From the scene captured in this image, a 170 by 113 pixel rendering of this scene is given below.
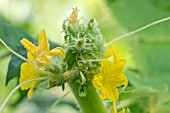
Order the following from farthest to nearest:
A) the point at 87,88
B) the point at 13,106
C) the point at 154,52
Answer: the point at 154,52 → the point at 13,106 → the point at 87,88

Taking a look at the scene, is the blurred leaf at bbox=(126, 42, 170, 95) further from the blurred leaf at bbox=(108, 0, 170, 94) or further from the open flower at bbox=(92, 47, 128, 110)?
the open flower at bbox=(92, 47, 128, 110)

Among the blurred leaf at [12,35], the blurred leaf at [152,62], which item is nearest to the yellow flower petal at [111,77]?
the blurred leaf at [12,35]

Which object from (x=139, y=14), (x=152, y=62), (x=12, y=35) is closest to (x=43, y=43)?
(x=12, y=35)

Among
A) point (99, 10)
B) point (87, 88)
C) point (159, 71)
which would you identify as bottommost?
point (159, 71)

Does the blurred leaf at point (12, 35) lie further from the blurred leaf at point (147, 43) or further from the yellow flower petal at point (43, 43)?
the blurred leaf at point (147, 43)

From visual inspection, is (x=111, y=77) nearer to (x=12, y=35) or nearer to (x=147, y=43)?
(x=12, y=35)

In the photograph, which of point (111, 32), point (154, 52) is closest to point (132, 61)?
point (154, 52)

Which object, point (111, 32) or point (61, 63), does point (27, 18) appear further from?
point (61, 63)
